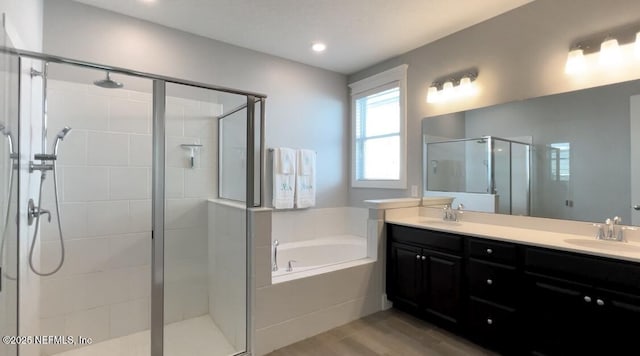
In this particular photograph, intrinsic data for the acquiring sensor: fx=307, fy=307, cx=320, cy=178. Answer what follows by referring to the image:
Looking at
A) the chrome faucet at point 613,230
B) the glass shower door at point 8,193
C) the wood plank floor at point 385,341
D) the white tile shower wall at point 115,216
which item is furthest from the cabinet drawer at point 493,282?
the glass shower door at point 8,193

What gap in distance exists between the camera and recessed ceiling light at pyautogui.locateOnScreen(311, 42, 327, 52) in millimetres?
3199

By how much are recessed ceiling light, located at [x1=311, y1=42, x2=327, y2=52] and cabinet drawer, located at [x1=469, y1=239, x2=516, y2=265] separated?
2345 mm

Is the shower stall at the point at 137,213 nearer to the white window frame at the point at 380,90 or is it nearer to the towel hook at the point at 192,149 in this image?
the towel hook at the point at 192,149

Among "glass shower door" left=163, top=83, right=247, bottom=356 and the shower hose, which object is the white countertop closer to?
"glass shower door" left=163, top=83, right=247, bottom=356

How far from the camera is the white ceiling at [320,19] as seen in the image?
8.10 ft

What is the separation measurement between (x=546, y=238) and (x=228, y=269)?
2.30m

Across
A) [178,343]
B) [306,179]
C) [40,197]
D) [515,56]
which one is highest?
[515,56]

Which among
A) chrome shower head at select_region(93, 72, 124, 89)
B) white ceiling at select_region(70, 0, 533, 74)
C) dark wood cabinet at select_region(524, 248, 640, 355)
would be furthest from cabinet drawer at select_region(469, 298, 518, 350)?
chrome shower head at select_region(93, 72, 124, 89)

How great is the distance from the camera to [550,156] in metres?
2.33

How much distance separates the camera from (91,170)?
2412 millimetres

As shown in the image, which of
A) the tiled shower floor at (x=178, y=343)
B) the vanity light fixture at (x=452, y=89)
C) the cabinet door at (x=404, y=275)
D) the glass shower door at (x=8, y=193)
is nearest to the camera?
the glass shower door at (x=8, y=193)

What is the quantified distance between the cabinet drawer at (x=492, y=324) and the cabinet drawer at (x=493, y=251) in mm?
317

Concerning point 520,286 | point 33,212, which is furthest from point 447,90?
point 33,212

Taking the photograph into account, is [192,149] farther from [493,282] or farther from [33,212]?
[493,282]
